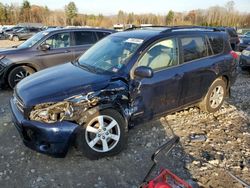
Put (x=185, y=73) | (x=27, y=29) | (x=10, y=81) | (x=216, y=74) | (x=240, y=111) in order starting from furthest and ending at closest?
(x=27, y=29) → (x=10, y=81) → (x=240, y=111) → (x=216, y=74) → (x=185, y=73)

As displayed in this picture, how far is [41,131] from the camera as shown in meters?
3.25

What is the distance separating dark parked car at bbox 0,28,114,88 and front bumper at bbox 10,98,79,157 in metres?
3.94

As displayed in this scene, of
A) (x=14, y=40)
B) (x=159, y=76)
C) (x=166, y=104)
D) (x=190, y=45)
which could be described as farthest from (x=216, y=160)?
(x=14, y=40)

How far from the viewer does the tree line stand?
63388mm

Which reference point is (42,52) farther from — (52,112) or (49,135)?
(49,135)

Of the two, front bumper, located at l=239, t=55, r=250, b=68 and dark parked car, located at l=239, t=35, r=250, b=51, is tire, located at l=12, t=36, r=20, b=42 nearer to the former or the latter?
dark parked car, located at l=239, t=35, r=250, b=51

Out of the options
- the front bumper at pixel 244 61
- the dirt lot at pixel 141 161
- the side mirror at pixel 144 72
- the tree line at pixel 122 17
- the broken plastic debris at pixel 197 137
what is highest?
the tree line at pixel 122 17

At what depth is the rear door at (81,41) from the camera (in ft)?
25.3

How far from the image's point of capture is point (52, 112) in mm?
3270

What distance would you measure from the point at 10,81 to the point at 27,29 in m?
25.3

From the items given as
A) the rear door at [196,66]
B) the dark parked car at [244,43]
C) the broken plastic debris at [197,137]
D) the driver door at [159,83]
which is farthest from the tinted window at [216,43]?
the dark parked car at [244,43]

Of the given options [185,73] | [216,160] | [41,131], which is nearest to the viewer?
[41,131]

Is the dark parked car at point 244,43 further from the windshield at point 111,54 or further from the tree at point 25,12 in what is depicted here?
the tree at point 25,12

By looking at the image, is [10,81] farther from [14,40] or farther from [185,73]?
[14,40]
